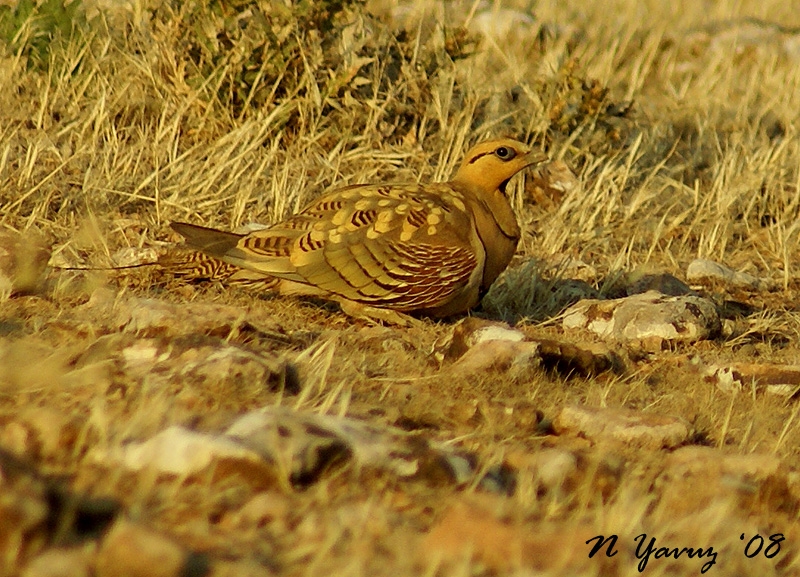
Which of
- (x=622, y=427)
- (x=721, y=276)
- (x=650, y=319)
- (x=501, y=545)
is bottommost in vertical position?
(x=721, y=276)

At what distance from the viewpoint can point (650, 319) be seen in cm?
530


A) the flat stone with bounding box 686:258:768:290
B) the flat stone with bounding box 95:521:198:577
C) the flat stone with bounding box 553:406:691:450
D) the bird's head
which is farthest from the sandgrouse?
the flat stone with bounding box 95:521:198:577

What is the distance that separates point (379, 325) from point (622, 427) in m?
1.62

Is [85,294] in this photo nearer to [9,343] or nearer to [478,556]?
[9,343]

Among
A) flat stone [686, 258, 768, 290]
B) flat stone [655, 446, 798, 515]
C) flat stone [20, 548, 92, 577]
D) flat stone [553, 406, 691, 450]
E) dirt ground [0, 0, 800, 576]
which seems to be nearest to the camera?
flat stone [20, 548, 92, 577]

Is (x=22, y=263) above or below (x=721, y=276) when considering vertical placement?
above

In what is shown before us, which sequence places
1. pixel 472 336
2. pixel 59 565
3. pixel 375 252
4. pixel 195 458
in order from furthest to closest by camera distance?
pixel 375 252 < pixel 472 336 < pixel 195 458 < pixel 59 565

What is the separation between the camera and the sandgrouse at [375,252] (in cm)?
503

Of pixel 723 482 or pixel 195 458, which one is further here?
pixel 723 482

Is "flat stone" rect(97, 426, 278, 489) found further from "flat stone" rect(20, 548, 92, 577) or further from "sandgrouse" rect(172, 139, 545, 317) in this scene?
"sandgrouse" rect(172, 139, 545, 317)

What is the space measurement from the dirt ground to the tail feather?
21cm

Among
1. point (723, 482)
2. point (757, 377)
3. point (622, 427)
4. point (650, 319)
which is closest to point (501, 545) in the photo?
point (723, 482)

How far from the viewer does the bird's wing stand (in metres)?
5.03

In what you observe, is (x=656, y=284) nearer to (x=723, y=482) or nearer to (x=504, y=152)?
(x=504, y=152)
